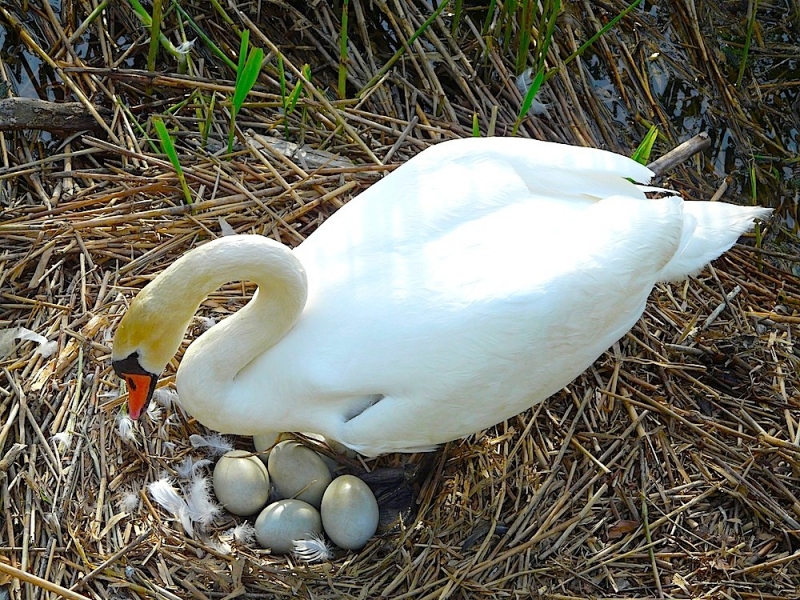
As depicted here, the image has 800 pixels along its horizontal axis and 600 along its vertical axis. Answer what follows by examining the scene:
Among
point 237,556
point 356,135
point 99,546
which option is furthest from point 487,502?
point 356,135

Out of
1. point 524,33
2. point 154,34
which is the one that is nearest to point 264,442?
point 154,34

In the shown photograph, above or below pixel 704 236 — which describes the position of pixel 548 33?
above

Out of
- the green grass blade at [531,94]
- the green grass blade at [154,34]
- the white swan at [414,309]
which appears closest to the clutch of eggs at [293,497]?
the white swan at [414,309]

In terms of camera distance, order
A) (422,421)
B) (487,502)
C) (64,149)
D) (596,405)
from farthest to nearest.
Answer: (64,149)
(596,405)
(487,502)
(422,421)

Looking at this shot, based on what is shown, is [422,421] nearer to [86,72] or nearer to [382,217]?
[382,217]

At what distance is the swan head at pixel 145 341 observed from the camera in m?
2.79

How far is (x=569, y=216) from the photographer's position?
3234mm

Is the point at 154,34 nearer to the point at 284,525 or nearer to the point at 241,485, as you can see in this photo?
the point at 241,485

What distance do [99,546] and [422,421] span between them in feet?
4.07

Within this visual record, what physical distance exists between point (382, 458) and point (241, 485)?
2.07ft

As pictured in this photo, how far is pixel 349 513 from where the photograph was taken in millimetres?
3363

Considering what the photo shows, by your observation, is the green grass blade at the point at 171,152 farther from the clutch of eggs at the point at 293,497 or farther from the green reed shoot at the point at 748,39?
the green reed shoot at the point at 748,39

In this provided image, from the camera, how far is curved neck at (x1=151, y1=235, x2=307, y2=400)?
9.24ft

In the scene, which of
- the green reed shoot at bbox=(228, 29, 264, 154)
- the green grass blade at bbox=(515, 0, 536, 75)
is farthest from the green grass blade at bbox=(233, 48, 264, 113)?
the green grass blade at bbox=(515, 0, 536, 75)
